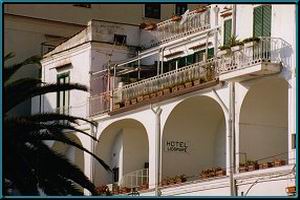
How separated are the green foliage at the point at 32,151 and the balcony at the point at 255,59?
255 inches

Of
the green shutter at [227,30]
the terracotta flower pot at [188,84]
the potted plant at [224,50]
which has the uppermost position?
the green shutter at [227,30]

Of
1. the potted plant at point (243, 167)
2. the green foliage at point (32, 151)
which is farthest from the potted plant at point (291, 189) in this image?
the green foliage at point (32, 151)

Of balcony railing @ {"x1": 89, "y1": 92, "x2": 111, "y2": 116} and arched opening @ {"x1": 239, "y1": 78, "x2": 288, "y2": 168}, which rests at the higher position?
balcony railing @ {"x1": 89, "y1": 92, "x2": 111, "y2": 116}

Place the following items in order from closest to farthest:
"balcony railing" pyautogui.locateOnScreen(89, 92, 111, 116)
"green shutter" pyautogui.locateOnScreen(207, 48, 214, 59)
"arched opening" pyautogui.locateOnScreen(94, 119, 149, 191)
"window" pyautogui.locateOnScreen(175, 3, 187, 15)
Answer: "green shutter" pyautogui.locateOnScreen(207, 48, 214, 59) → "arched opening" pyautogui.locateOnScreen(94, 119, 149, 191) → "balcony railing" pyautogui.locateOnScreen(89, 92, 111, 116) → "window" pyautogui.locateOnScreen(175, 3, 187, 15)

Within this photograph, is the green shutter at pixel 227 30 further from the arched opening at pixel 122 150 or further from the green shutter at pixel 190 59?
the arched opening at pixel 122 150

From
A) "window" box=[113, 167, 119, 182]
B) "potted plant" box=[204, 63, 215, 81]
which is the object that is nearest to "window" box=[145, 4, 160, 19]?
"window" box=[113, 167, 119, 182]

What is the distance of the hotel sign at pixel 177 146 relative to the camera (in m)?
42.2

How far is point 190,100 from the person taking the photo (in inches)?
1604

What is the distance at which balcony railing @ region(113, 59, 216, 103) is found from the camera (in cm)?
3953

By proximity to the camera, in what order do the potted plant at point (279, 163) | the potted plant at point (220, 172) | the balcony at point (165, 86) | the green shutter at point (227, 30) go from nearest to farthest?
1. the potted plant at point (279, 163)
2. the potted plant at point (220, 172)
3. the green shutter at point (227, 30)
4. the balcony at point (165, 86)

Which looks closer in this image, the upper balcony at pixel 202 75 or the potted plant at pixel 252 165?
the upper balcony at pixel 202 75

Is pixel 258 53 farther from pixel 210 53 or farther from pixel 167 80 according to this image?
pixel 167 80

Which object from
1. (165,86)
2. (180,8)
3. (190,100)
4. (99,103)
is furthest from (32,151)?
(180,8)

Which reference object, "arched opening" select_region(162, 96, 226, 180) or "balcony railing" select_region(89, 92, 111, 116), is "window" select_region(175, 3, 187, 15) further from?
"arched opening" select_region(162, 96, 226, 180)
